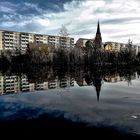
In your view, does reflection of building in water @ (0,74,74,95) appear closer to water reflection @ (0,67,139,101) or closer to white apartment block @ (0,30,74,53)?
water reflection @ (0,67,139,101)

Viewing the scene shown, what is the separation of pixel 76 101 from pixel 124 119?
339 inches

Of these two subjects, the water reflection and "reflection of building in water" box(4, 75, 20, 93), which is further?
the water reflection

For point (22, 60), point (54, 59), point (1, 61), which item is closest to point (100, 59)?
point (54, 59)

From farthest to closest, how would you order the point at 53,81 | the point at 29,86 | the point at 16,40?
the point at 16,40, the point at 53,81, the point at 29,86

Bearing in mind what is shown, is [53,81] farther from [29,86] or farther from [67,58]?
[67,58]

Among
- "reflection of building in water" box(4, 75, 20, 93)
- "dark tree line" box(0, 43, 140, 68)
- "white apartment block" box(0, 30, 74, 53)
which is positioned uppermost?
"white apartment block" box(0, 30, 74, 53)

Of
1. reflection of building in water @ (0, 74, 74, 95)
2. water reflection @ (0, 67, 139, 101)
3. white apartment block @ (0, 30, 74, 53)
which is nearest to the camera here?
reflection of building in water @ (0, 74, 74, 95)

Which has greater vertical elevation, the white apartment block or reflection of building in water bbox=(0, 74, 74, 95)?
the white apartment block

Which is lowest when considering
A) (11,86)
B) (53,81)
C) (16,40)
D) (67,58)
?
(11,86)

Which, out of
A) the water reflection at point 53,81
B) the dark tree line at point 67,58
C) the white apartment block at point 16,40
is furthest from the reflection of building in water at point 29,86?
the white apartment block at point 16,40

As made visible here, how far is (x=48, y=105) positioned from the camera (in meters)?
26.2

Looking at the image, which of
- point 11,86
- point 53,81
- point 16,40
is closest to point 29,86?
point 11,86

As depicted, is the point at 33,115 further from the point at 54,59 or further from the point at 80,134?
the point at 54,59

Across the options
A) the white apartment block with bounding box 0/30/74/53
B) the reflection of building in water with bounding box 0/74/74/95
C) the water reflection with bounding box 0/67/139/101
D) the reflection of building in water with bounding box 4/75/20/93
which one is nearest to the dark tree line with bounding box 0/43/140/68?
the white apartment block with bounding box 0/30/74/53
